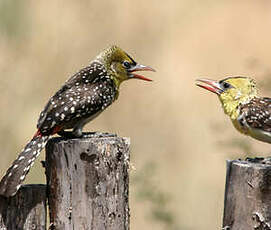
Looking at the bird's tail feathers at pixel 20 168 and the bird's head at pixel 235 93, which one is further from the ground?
the bird's head at pixel 235 93

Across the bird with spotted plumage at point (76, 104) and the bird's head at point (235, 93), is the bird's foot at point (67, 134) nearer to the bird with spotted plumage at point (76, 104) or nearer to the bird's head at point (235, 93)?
the bird with spotted plumage at point (76, 104)

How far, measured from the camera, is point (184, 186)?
1048 cm

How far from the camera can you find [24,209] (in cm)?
607

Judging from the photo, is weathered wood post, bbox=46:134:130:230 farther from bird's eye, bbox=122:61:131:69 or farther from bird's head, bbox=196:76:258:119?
bird's eye, bbox=122:61:131:69

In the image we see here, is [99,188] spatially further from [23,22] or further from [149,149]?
[149,149]

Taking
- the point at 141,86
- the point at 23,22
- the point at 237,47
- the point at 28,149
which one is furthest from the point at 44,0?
the point at 28,149

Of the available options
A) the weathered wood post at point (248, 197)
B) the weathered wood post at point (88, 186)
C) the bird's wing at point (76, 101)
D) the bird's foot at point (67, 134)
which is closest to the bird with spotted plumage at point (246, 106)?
the bird's wing at point (76, 101)

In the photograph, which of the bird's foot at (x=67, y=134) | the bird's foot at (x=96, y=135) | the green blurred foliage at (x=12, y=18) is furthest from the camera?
the green blurred foliage at (x=12, y=18)

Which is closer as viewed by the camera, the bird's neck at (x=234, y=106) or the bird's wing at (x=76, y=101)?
the bird's wing at (x=76, y=101)

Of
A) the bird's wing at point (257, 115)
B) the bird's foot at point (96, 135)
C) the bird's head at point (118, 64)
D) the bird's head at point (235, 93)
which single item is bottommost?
the bird's foot at point (96, 135)

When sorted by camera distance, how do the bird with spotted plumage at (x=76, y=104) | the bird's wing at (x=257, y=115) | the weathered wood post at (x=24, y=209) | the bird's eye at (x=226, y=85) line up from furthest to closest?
the bird's eye at (x=226, y=85)
the bird's wing at (x=257, y=115)
the bird with spotted plumage at (x=76, y=104)
the weathered wood post at (x=24, y=209)

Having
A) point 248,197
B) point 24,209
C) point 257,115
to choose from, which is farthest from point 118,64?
point 248,197

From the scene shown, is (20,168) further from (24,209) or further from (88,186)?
(88,186)

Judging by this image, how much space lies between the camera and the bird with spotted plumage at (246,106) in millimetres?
7152
